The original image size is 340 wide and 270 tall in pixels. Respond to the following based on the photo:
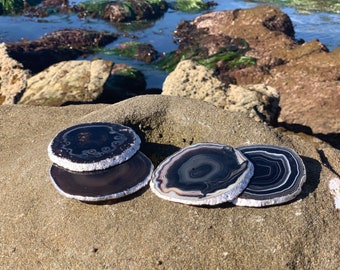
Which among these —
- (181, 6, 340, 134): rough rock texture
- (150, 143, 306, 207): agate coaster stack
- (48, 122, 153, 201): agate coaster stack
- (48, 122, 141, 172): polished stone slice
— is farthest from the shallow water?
(150, 143, 306, 207): agate coaster stack

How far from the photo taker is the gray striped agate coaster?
5453 millimetres

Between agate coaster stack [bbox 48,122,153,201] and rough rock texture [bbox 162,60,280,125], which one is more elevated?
agate coaster stack [bbox 48,122,153,201]

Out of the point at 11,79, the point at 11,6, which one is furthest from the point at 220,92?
the point at 11,6

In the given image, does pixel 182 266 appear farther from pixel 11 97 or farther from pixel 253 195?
pixel 11 97

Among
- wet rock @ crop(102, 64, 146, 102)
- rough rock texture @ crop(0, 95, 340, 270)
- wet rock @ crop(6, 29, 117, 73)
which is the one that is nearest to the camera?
rough rock texture @ crop(0, 95, 340, 270)

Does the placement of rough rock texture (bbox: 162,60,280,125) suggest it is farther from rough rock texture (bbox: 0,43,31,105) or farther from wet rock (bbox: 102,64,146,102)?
rough rock texture (bbox: 0,43,31,105)

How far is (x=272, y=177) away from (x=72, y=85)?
6.35m

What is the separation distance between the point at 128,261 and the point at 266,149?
8.46 ft

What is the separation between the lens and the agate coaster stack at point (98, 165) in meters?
5.69

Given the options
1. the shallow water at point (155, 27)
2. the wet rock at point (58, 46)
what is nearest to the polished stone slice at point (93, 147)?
the wet rock at point (58, 46)

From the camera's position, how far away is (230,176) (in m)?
5.61

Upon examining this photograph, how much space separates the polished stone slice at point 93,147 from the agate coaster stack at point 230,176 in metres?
0.64

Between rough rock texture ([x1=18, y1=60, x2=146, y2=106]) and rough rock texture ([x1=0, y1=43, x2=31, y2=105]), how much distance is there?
0.21 meters

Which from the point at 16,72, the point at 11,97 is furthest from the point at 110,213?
the point at 16,72
